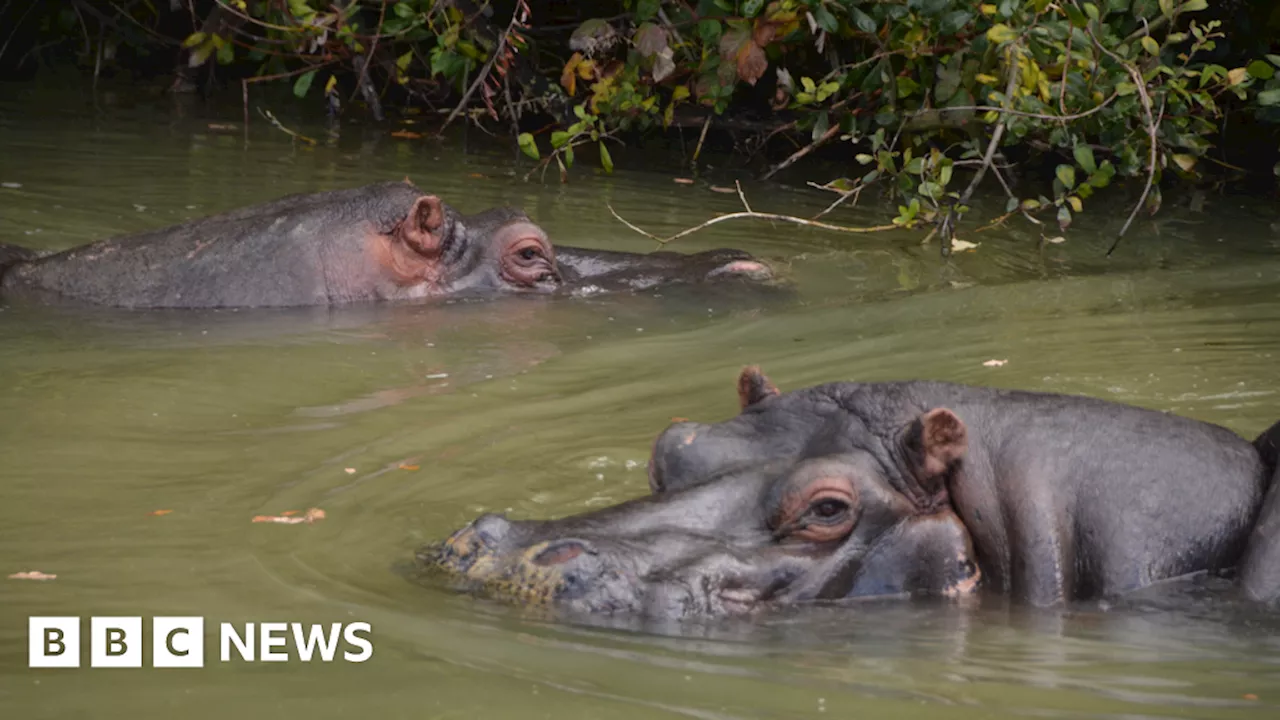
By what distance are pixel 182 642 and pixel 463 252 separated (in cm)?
467

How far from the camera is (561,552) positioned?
14.1ft

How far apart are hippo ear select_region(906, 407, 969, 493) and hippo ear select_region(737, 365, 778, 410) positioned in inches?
22.4

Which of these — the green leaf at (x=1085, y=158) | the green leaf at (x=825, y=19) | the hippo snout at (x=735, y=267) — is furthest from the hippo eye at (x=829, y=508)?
the green leaf at (x=825, y=19)

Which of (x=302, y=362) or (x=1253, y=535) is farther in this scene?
(x=302, y=362)

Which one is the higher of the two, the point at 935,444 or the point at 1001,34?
the point at 1001,34

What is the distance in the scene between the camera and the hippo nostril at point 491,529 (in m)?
4.46

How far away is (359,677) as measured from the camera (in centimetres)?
386

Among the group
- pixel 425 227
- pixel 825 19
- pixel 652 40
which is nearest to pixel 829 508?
pixel 425 227

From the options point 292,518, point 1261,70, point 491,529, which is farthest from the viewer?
point 1261,70

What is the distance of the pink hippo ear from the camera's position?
26.6ft

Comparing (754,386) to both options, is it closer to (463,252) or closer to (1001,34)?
(463,252)

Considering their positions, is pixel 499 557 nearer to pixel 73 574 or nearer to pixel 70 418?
pixel 73 574

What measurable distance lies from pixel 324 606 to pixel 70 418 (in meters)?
2.25

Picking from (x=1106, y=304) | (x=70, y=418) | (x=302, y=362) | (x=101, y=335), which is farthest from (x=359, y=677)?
(x=1106, y=304)
